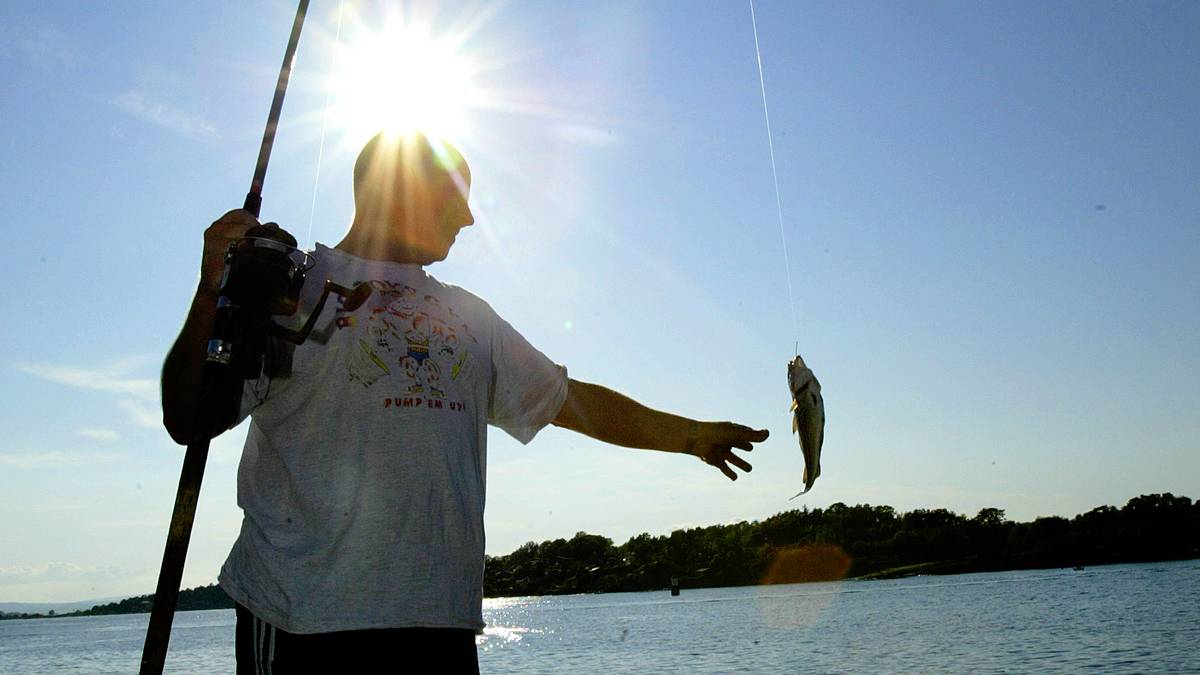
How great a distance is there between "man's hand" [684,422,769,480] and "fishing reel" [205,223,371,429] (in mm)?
1837

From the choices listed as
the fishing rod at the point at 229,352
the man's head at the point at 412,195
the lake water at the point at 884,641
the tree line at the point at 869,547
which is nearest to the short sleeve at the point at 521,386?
the man's head at the point at 412,195

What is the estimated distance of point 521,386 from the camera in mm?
3387

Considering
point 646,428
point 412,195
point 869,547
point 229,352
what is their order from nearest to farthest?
point 229,352
point 412,195
point 646,428
point 869,547

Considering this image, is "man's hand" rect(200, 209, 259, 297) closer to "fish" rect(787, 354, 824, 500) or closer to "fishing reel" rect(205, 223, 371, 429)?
"fishing reel" rect(205, 223, 371, 429)

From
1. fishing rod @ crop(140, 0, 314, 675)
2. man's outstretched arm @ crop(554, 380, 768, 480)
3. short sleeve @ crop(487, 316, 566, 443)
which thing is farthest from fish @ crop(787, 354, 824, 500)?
fishing rod @ crop(140, 0, 314, 675)

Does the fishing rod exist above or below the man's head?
below

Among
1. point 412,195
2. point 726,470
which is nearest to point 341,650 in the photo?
point 412,195

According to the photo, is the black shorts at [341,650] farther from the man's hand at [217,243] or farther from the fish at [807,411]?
the fish at [807,411]

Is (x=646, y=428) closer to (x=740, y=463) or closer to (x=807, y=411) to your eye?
(x=740, y=463)

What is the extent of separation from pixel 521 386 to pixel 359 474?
0.81 m

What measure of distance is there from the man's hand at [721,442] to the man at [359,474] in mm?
1018

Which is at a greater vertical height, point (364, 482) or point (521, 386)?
point (521, 386)

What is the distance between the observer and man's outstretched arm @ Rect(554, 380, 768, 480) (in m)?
3.67

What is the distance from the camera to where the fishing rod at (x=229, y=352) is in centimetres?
246
